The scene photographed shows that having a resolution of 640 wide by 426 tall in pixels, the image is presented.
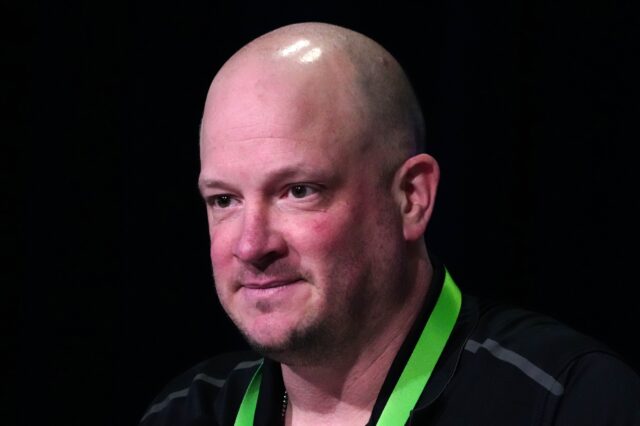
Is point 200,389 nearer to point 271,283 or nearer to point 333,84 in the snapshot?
point 271,283

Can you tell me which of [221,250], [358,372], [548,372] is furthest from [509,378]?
[221,250]

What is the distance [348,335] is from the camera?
1.84 meters

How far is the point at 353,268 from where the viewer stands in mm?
1805

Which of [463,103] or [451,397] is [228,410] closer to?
[451,397]

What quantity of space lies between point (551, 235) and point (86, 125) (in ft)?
3.11

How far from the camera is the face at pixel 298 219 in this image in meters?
1.78

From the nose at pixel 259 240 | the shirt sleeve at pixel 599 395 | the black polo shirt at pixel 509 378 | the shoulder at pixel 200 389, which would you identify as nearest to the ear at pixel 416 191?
the black polo shirt at pixel 509 378

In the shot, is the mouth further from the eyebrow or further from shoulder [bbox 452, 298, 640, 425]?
shoulder [bbox 452, 298, 640, 425]

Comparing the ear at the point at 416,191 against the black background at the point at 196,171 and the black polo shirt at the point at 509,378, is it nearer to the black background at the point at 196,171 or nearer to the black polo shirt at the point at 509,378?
the black polo shirt at the point at 509,378

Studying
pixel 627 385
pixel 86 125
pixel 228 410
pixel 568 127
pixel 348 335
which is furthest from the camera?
pixel 86 125

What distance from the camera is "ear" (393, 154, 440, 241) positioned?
1879mm

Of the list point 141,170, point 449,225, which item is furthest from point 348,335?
point 141,170

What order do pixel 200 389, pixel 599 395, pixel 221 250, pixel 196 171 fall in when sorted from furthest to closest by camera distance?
pixel 196 171 < pixel 200 389 < pixel 221 250 < pixel 599 395

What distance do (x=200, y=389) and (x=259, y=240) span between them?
53cm
